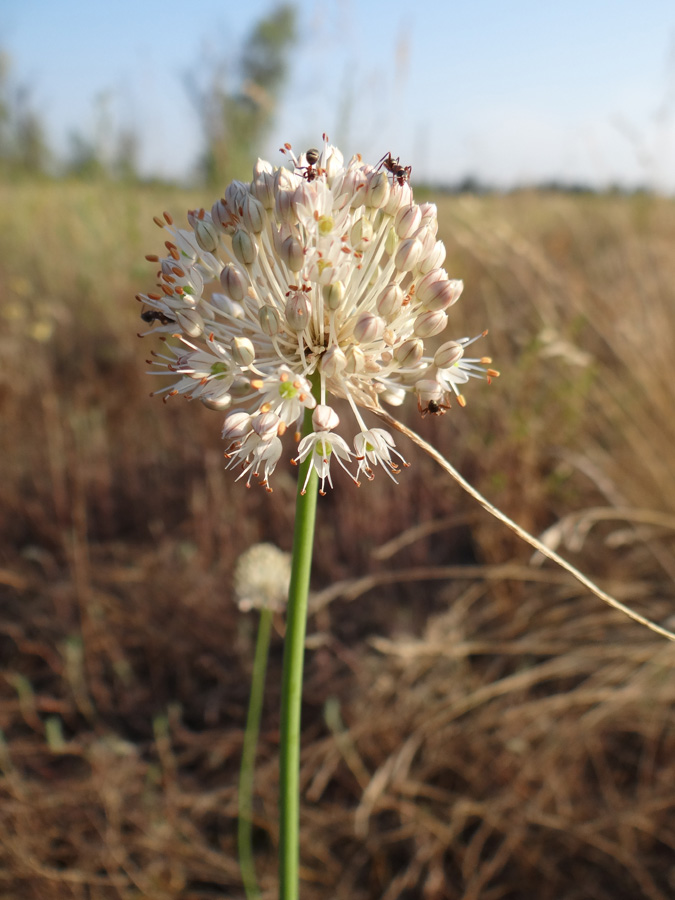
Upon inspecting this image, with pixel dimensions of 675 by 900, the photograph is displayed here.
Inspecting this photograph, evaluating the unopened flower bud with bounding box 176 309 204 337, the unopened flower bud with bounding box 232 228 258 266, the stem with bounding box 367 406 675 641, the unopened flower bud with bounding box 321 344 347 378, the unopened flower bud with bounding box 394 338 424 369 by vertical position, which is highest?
the unopened flower bud with bounding box 232 228 258 266

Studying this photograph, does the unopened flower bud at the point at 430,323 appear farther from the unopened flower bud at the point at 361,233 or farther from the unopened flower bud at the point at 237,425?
the unopened flower bud at the point at 237,425

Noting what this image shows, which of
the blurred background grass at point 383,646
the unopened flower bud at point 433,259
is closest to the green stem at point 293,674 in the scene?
the unopened flower bud at point 433,259

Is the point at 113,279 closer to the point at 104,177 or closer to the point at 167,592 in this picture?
the point at 104,177

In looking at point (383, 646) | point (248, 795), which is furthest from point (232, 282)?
point (248, 795)

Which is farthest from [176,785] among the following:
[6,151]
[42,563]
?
[6,151]

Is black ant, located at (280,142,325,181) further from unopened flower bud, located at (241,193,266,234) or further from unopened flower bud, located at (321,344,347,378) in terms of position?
unopened flower bud, located at (321,344,347,378)

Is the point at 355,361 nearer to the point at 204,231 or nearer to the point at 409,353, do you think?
the point at 409,353

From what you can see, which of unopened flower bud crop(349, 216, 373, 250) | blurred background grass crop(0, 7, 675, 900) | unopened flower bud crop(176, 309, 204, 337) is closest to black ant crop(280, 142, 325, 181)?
unopened flower bud crop(349, 216, 373, 250)
